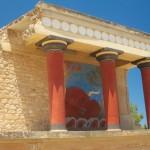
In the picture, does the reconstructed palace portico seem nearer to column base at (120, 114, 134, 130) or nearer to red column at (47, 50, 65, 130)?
red column at (47, 50, 65, 130)

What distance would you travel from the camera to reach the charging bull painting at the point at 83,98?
445 inches

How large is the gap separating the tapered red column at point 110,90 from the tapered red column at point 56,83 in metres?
1.85

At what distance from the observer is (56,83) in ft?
31.1

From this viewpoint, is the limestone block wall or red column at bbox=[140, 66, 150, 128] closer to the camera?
the limestone block wall

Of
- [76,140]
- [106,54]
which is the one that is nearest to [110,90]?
[106,54]

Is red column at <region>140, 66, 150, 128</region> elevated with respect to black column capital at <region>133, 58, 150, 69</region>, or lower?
lower

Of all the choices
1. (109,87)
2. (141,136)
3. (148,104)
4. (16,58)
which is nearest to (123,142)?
(141,136)

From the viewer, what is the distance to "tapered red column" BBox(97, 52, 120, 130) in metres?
10.7

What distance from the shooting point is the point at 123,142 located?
9750 millimetres

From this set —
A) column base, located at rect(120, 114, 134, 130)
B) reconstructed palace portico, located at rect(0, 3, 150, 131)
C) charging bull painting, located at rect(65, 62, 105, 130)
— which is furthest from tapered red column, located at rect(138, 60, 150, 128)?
charging bull painting, located at rect(65, 62, 105, 130)

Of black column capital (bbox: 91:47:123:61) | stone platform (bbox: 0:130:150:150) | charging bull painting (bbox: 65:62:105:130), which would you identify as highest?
black column capital (bbox: 91:47:123:61)

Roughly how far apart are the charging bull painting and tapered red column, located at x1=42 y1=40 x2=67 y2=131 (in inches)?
67.9

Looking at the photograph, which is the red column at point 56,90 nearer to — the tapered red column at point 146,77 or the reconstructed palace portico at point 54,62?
the reconstructed palace portico at point 54,62

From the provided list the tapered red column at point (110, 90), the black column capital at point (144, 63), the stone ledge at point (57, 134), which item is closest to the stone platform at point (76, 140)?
the stone ledge at point (57, 134)
